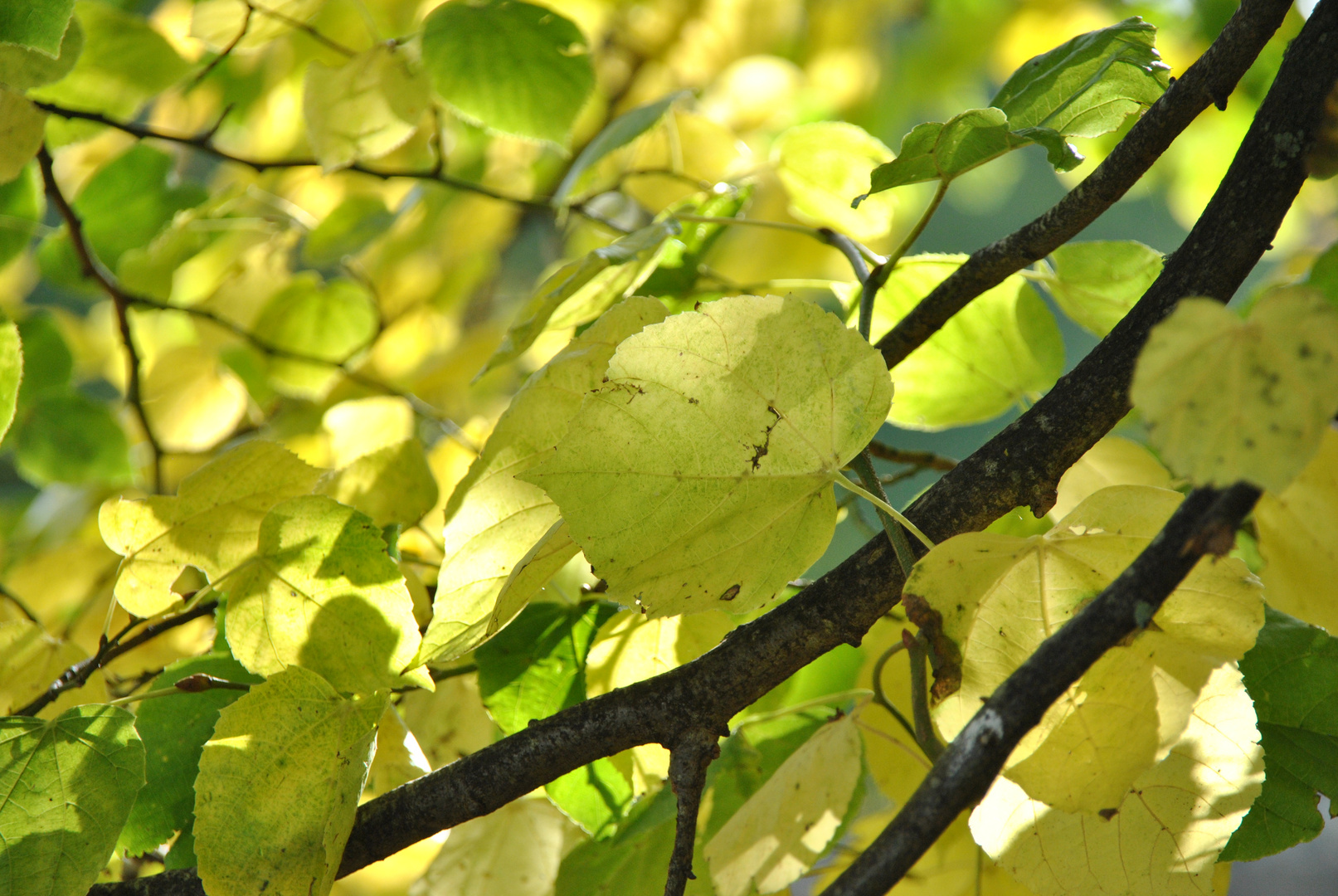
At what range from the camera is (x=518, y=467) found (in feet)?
0.74

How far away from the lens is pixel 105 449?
19.4 inches

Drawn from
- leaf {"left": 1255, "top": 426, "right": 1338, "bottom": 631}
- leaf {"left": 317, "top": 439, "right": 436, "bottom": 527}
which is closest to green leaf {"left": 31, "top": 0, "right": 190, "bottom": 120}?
leaf {"left": 317, "top": 439, "right": 436, "bottom": 527}

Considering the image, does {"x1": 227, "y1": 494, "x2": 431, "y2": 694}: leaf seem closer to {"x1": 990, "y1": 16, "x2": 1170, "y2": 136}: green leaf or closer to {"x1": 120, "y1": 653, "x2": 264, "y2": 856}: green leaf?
{"x1": 120, "y1": 653, "x2": 264, "y2": 856}: green leaf

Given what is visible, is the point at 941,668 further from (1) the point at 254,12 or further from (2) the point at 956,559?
(1) the point at 254,12

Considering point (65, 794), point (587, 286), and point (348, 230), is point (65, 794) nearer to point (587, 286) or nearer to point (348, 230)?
point (587, 286)

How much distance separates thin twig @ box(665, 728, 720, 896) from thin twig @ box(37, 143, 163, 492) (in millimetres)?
339

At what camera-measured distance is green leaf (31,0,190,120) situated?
1.32 feet

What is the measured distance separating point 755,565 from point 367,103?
0.91ft

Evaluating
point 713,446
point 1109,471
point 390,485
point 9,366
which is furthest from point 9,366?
point 1109,471

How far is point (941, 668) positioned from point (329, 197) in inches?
28.9

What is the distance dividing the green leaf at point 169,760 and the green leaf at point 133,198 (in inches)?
12.8

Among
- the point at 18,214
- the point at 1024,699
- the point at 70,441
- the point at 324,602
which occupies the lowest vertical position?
the point at 70,441

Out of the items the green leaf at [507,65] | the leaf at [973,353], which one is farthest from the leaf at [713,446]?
the green leaf at [507,65]

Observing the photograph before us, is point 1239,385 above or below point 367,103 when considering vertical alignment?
above
